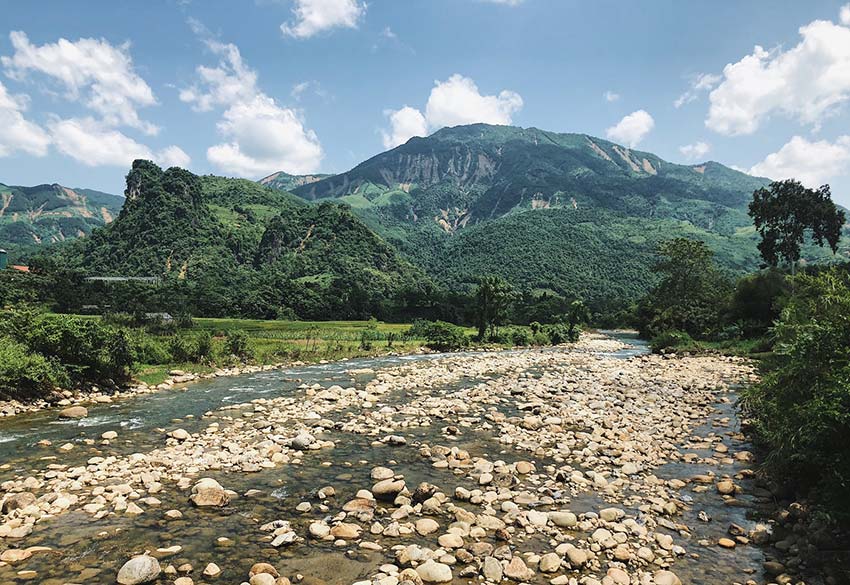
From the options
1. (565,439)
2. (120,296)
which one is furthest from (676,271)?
(120,296)

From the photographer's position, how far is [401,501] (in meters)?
11.5

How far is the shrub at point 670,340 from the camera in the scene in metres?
58.2

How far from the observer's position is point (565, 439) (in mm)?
17188

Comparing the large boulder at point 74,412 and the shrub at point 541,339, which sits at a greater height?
the large boulder at point 74,412

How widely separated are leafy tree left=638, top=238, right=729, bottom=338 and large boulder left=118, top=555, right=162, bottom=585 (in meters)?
71.2

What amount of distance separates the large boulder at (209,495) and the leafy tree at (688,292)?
6856cm

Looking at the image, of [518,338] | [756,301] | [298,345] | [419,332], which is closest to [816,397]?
[298,345]

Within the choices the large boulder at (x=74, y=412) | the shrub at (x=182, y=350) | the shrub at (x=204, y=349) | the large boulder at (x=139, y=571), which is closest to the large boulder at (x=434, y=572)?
the large boulder at (x=139, y=571)

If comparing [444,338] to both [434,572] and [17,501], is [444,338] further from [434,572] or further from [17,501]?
[434,572]

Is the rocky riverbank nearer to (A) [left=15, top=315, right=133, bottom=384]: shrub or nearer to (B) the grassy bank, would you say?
(A) [left=15, top=315, right=133, bottom=384]: shrub

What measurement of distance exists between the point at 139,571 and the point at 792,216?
3053 inches

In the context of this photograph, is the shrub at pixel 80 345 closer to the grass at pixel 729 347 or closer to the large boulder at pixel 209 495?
the large boulder at pixel 209 495

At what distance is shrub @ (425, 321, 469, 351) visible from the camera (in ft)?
211

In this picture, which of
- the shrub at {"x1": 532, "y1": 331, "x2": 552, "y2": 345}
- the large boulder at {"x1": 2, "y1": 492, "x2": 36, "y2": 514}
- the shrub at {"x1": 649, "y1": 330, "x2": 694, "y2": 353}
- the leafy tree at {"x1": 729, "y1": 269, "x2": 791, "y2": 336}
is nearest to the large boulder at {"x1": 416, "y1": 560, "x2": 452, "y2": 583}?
the large boulder at {"x1": 2, "y1": 492, "x2": 36, "y2": 514}
